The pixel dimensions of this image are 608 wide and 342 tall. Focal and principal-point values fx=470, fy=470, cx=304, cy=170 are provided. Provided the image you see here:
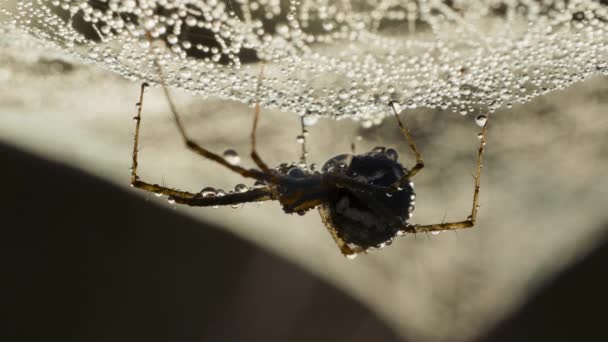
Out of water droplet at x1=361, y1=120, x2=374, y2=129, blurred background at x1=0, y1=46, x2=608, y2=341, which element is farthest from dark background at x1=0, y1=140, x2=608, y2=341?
water droplet at x1=361, y1=120, x2=374, y2=129

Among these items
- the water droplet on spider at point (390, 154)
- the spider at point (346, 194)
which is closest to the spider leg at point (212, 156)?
the spider at point (346, 194)

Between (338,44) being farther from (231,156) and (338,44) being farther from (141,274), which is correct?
(141,274)

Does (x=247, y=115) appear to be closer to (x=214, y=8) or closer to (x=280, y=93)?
(x=280, y=93)

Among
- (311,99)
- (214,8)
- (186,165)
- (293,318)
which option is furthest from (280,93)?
(293,318)

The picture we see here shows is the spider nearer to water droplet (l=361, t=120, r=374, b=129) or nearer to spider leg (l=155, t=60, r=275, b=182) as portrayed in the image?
spider leg (l=155, t=60, r=275, b=182)

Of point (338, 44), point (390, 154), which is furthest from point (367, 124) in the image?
point (338, 44)

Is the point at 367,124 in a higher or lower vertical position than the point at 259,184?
higher

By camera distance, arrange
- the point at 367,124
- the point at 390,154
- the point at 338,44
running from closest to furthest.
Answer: the point at 338,44 < the point at 390,154 < the point at 367,124
